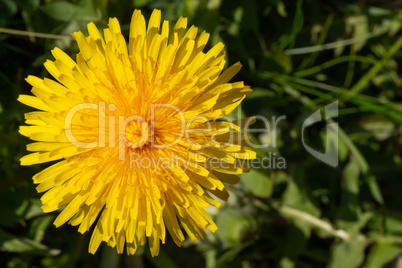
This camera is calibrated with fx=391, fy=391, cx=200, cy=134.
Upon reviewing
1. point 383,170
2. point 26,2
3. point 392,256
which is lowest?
point 392,256

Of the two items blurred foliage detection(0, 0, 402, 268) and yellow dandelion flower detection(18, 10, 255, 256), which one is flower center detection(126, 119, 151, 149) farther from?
blurred foliage detection(0, 0, 402, 268)

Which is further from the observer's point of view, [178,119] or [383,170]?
[383,170]

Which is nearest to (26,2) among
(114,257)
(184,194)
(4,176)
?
(4,176)

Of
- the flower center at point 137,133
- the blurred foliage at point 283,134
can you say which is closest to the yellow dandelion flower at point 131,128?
the flower center at point 137,133

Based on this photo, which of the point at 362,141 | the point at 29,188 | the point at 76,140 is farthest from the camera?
the point at 362,141

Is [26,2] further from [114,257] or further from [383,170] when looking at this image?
[383,170]
